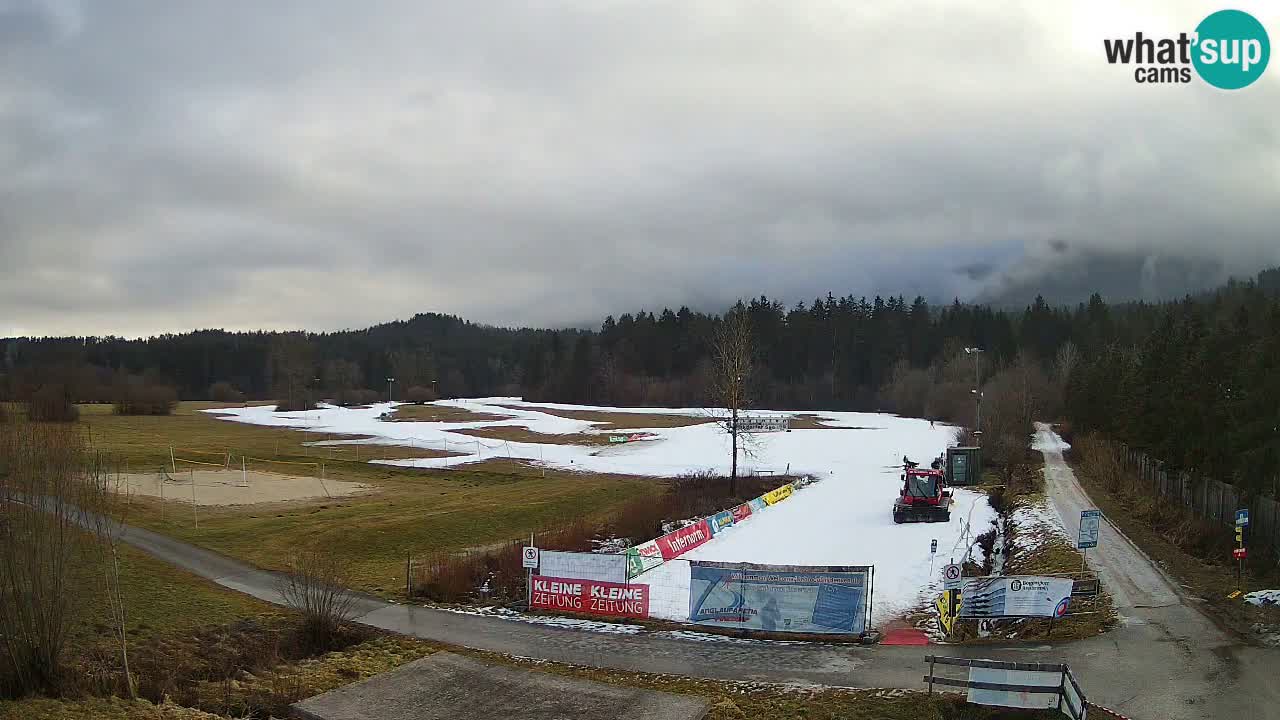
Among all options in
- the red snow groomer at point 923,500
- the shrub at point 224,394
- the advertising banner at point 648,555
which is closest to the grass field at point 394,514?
the advertising banner at point 648,555

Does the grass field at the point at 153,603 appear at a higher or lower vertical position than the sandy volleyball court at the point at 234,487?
higher

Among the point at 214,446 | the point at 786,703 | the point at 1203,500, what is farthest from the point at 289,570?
the point at 214,446

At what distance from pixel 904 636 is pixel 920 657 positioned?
7.75 feet

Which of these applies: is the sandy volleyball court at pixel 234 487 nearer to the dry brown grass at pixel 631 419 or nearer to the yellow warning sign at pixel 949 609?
the yellow warning sign at pixel 949 609

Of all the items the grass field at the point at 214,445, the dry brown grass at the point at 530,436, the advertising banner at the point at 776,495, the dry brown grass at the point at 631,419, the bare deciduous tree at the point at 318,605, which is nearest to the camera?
the bare deciduous tree at the point at 318,605

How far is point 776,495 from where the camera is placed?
43.0 metres

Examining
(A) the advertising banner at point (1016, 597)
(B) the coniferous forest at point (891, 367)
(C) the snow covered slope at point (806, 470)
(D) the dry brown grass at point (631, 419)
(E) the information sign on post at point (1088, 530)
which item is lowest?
(C) the snow covered slope at point (806, 470)

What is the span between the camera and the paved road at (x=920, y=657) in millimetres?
14500

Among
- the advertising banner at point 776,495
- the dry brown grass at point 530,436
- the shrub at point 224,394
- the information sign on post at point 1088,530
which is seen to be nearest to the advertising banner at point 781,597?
the information sign on post at point 1088,530

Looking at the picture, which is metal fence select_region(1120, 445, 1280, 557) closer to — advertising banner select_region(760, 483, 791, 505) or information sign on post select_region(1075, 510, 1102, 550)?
information sign on post select_region(1075, 510, 1102, 550)

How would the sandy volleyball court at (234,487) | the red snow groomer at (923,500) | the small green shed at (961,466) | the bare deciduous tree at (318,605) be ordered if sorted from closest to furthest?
1. the bare deciduous tree at (318,605)
2. the red snow groomer at (923,500)
3. the sandy volleyball court at (234,487)
4. the small green shed at (961,466)

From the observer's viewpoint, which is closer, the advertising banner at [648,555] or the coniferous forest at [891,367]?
the advertising banner at [648,555]

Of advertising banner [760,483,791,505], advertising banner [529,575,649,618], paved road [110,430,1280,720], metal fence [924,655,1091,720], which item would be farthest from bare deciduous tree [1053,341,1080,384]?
metal fence [924,655,1091,720]

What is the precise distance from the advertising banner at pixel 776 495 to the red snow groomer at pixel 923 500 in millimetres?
6935
